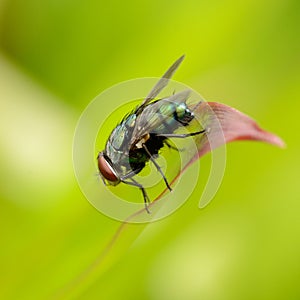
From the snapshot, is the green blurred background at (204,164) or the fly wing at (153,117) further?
the green blurred background at (204,164)

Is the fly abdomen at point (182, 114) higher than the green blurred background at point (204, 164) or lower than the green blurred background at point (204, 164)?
higher

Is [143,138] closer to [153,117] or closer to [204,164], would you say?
[153,117]

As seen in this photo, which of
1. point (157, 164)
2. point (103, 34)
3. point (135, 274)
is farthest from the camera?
point (103, 34)

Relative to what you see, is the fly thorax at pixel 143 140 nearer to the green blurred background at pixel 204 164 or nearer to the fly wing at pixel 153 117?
the fly wing at pixel 153 117

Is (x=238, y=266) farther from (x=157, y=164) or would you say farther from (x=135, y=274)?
(x=157, y=164)

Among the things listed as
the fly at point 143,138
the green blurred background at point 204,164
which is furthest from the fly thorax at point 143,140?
the green blurred background at point 204,164

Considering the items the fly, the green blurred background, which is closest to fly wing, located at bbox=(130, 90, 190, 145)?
the fly

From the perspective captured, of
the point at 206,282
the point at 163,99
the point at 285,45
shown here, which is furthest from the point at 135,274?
the point at 285,45
